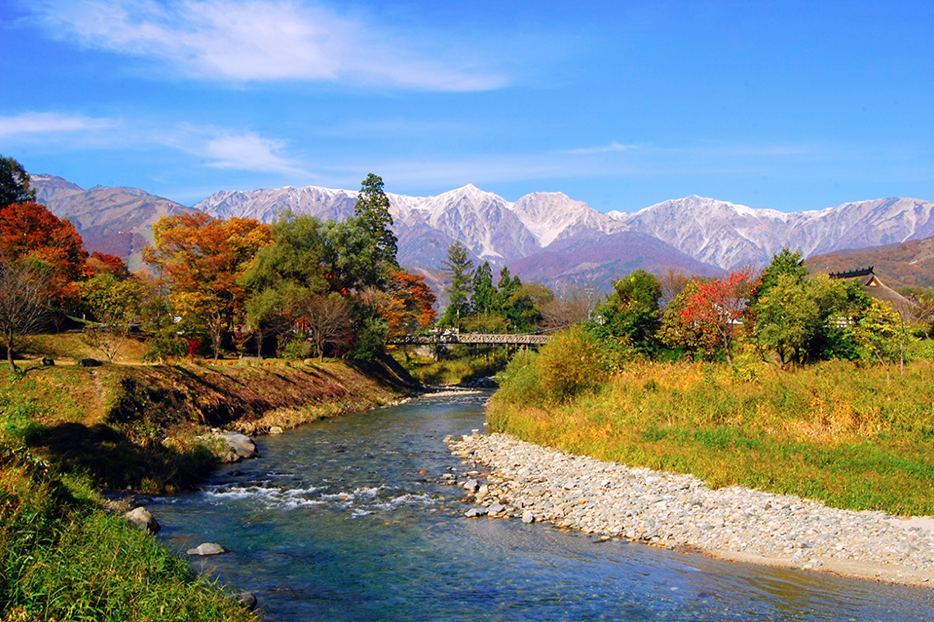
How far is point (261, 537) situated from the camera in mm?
14586

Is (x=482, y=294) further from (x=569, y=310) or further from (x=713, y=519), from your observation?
(x=713, y=519)

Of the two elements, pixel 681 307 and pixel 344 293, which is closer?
pixel 681 307

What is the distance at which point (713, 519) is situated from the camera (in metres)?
15.0

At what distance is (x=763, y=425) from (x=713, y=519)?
27.4 ft

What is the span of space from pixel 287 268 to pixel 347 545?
4179 centimetres

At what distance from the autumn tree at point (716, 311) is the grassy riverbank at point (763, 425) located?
7.42m

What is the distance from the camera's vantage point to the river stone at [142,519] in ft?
44.9

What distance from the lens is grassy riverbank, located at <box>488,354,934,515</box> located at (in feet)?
Answer: 53.4

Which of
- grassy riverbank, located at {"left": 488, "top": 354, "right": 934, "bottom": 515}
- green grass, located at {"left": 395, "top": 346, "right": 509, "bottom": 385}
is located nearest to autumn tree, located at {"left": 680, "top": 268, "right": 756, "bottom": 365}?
grassy riverbank, located at {"left": 488, "top": 354, "right": 934, "bottom": 515}

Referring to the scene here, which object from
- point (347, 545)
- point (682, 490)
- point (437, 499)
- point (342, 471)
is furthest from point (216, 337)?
point (682, 490)

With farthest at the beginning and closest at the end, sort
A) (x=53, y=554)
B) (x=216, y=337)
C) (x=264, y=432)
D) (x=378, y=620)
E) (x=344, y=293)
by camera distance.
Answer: (x=344, y=293) → (x=216, y=337) → (x=264, y=432) → (x=378, y=620) → (x=53, y=554)

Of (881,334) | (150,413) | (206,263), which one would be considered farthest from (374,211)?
(881,334)

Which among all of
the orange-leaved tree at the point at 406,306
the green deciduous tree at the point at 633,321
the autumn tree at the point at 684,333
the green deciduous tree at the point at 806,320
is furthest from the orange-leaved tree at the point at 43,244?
the green deciduous tree at the point at 806,320

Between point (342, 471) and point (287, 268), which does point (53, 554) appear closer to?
point (342, 471)
